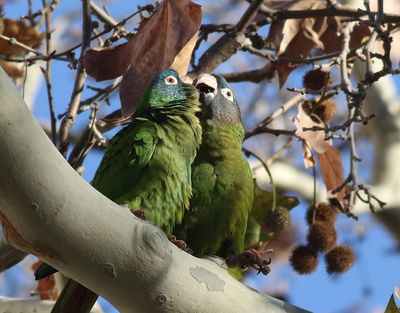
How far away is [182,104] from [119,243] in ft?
4.71

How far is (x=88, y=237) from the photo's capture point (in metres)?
1.88

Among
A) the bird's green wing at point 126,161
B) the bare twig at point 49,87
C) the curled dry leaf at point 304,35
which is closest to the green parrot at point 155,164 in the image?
the bird's green wing at point 126,161

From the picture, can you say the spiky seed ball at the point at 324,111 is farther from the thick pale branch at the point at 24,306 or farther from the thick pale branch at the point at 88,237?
the thick pale branch at the point at 88,237

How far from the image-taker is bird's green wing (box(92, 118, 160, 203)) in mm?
3020

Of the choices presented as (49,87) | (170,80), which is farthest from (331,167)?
(49,87)

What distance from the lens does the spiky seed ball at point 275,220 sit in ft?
12.0

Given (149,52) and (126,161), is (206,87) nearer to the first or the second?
(149,52)

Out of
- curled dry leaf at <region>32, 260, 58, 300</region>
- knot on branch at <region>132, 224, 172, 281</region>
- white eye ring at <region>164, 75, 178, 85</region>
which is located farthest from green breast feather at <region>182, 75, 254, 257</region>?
knot on branch at <region>132, 224, 172, 281</region>

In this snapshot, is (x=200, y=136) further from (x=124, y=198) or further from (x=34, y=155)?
(x=34, y=155)

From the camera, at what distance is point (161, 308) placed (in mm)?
2020

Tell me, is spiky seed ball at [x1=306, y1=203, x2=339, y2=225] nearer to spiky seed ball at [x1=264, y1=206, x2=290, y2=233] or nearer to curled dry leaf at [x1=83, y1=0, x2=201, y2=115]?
spiky seed ball at [x1=264, y1=206, x2=290, y2=233]

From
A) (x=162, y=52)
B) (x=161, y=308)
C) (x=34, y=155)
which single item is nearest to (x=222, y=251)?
(x=162, y=52)

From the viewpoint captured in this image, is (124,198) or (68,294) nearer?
(68,294)

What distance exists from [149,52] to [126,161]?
442 mm
